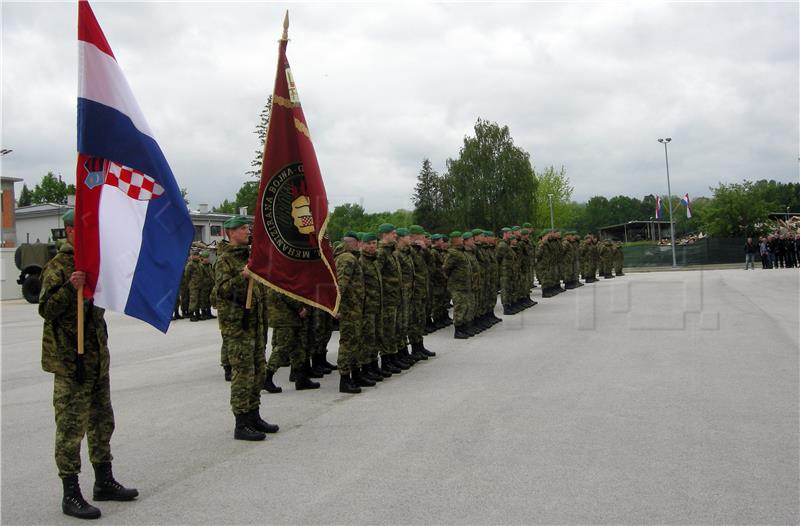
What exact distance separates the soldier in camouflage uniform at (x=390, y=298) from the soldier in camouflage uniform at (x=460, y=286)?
3.03m

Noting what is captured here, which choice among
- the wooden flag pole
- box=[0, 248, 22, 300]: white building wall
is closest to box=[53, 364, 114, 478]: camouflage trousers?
the wooden flag pole

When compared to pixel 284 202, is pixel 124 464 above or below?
below

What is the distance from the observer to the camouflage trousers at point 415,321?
10133mm

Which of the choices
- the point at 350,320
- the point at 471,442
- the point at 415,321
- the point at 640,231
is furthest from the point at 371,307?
the point at 640,231

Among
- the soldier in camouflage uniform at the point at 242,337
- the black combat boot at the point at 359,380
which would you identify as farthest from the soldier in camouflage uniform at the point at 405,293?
the soldier in camouflage uniform at the point at 242,337

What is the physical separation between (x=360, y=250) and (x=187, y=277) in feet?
37.0

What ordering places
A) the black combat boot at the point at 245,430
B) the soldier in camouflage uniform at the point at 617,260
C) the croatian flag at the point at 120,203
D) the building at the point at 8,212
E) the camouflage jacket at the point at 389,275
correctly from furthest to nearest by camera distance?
the building at the point at 8,212, the soldier in camouflage uniform at the point at 617,260, the camouflage jacket at the point at 389,275, the black combat boot at the point at 245,430, the croatian flag at the point at 120,203

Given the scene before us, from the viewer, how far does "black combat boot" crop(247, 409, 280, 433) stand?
6.22m

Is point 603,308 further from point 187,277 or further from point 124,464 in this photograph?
point 124,464

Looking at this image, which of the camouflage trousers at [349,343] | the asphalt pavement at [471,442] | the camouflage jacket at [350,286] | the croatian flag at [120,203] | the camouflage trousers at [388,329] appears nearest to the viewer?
the asphalt pavement at [471,442]

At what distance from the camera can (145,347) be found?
12.9 meters

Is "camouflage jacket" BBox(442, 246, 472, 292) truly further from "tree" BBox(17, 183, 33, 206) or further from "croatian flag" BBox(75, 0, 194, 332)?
"tree" BBox(17, 183, 33, 206)

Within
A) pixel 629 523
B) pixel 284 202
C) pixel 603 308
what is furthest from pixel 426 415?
pixel 603 308

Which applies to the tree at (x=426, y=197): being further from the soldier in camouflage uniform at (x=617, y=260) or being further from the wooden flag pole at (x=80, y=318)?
the wooden flag pole at (x=80, y=318)
